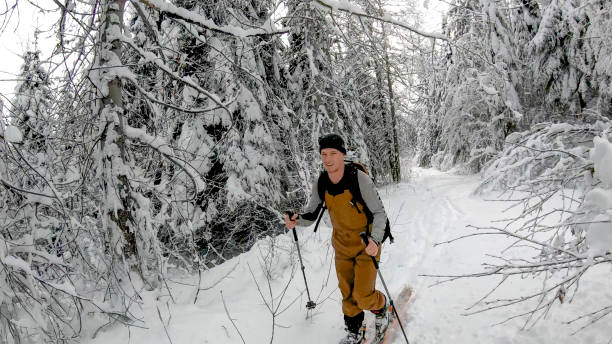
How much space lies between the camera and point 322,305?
489 cm

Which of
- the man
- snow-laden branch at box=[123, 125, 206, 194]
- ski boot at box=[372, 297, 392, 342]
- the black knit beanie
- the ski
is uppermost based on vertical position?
snow-laden branch at box=[123, 125, 206, 194]

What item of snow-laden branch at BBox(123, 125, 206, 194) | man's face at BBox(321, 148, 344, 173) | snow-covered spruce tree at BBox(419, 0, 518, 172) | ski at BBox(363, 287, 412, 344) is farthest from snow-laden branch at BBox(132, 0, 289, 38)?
snow-covered spruce tree at BBox(419, 0, 518, 172)

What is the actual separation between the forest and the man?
117 cm

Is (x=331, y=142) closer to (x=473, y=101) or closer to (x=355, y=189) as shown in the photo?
(x=355, y=189)

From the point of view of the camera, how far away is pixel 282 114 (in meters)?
8.90

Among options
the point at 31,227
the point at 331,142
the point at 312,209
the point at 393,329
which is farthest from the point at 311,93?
the point at 31,227

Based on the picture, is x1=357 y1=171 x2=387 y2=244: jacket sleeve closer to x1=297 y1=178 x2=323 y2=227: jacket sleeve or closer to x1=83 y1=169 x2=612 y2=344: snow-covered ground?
x1=297 y1=178 x2=323 y2=227: jacket sleeve

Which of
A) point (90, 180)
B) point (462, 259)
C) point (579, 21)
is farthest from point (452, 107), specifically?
point (90, 180)

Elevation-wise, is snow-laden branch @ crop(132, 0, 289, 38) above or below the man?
above

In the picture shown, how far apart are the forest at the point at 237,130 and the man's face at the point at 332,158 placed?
1.17 meters

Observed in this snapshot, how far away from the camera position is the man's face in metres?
3.63

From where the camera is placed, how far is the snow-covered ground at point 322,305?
12.3 feet

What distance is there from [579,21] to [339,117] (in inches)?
359

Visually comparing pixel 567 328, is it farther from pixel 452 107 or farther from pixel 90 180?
pixel 452 107
